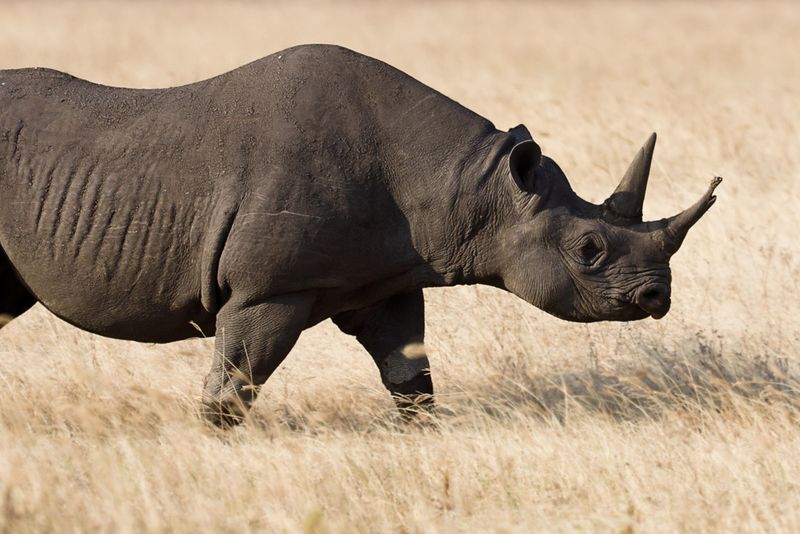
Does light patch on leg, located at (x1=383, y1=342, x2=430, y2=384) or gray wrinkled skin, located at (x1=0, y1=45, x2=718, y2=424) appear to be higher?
gray wrinkled skin, located at (x1=0, y1=45, x2=718, y2=424)

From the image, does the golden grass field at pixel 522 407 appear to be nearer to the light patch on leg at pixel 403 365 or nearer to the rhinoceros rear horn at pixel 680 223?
the light patch on leg at pixel 403 365

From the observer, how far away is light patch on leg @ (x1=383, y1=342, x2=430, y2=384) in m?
8.34

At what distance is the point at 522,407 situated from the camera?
853 cm

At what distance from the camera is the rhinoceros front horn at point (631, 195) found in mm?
7734

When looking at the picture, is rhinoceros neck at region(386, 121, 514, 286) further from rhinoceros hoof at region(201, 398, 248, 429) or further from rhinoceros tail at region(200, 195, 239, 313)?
rhinoceros hoof at region(201, 398, 248, 429)

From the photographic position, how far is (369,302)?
788 cm

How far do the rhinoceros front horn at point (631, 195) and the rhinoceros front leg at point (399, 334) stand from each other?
48.5 inches

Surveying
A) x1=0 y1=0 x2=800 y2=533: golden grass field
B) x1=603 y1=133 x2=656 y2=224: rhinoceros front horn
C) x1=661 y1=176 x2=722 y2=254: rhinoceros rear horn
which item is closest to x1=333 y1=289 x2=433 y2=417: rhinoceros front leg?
x1=0 y1=0 x2=800 y2=533: golden grass field

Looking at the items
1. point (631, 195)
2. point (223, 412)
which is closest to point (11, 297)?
point (223, 412)

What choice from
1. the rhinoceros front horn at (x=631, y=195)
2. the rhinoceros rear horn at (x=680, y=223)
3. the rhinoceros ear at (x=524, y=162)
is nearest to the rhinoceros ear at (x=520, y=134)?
the rhinoceros ear at (x=524, y=162)

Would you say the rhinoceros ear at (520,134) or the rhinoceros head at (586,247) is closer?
the rhinoceros head at (586,247)

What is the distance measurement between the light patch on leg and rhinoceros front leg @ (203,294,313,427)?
2.97 feet

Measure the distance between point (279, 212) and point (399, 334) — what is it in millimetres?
1407

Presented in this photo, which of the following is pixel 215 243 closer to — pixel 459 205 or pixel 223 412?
pixel 223 412
